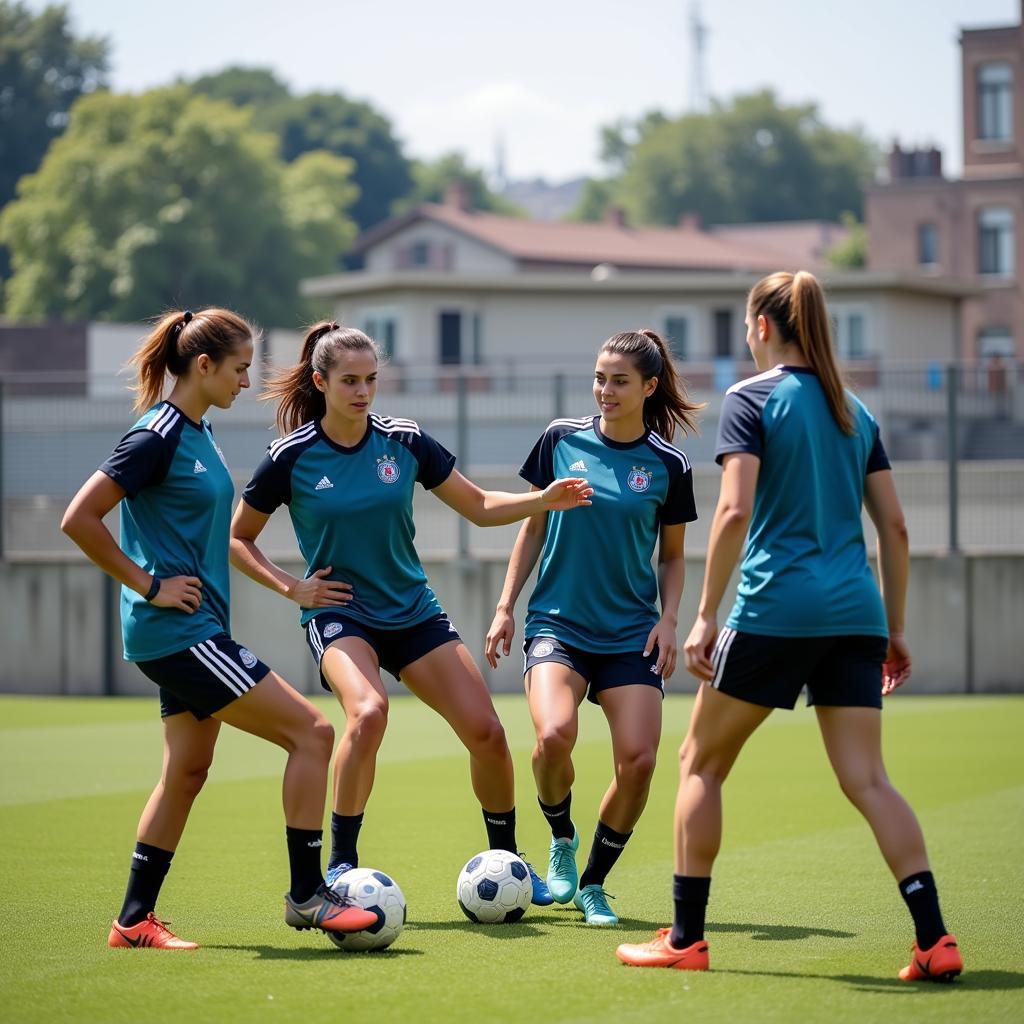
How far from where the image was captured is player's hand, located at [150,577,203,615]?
6277 mm

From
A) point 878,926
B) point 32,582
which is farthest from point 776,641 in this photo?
point 32,582

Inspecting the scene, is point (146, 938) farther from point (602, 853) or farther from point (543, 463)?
point (543, 463)

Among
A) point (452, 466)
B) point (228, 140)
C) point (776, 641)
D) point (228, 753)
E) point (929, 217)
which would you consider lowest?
point (228, 753)

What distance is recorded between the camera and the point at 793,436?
5734 millimetres

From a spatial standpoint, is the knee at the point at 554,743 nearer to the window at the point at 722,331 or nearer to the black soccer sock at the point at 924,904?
the black soccer sock at the point at 924,904

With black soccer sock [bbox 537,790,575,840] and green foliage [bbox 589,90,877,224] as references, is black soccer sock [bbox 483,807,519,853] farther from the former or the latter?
green foliage [bbox 589,90,877,224]

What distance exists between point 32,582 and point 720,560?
15.2 meters

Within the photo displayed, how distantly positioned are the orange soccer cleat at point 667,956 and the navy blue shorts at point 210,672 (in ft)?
5.50

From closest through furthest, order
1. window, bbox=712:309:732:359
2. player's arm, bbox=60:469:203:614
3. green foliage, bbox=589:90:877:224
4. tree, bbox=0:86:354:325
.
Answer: player's arm, bbox=60:469:203:614 < window, bbox=712:309:732:359 < tree, bbox=0:86:354:325 < green foliage, bbox=589:90:877:224

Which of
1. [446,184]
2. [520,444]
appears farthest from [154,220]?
[520,444]

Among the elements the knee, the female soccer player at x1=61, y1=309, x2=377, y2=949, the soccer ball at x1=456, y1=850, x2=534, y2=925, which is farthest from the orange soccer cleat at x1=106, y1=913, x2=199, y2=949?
the knee

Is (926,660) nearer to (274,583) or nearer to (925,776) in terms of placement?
(925,776)

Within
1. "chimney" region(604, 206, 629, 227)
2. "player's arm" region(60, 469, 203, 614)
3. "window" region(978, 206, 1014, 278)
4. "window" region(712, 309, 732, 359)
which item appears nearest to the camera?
"player's arm" region(60, 469, 203, 614)

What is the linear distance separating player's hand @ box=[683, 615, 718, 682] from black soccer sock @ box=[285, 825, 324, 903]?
63.7 inches
